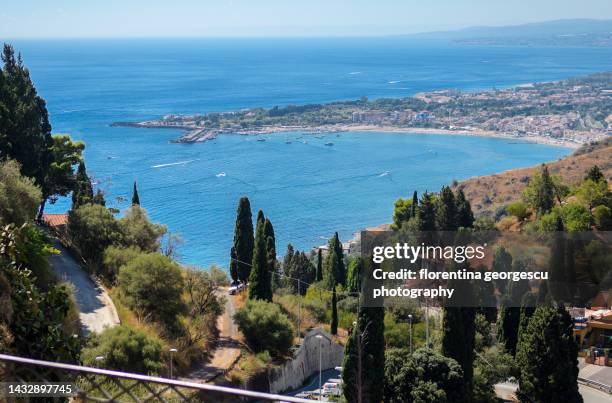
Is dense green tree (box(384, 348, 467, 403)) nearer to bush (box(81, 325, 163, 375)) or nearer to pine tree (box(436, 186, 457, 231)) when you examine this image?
bush (box(81, 325, 163, 375))

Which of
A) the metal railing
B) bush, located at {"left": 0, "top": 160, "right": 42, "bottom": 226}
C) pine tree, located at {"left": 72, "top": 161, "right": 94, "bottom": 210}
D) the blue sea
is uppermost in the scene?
the metal railing

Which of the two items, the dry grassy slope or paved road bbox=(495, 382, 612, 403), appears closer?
paved road bbox=(495, 382, 612, 403)

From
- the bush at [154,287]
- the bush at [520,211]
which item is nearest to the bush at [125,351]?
the bush at [154,287]

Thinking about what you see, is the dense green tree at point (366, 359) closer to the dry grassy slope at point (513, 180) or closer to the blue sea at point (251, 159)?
the blue sea at point (251, 159)

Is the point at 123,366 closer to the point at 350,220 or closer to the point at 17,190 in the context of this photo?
the point at 17,190

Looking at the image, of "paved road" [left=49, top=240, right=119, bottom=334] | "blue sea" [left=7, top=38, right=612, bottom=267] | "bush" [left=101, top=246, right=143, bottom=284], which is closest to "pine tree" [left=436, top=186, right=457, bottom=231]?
"bush" [left=101, top=246, right=143, bottom=284]

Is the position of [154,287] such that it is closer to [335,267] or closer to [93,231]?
[93,231]

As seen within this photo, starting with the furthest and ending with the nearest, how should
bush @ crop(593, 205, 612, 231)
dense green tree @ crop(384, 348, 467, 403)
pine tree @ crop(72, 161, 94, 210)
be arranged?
bush @ crop(593, 205, 612, 231) → pine tree @ crop(72, 161, 94, 210) → dense green tree @ crop(384, 348, 467, 403)
